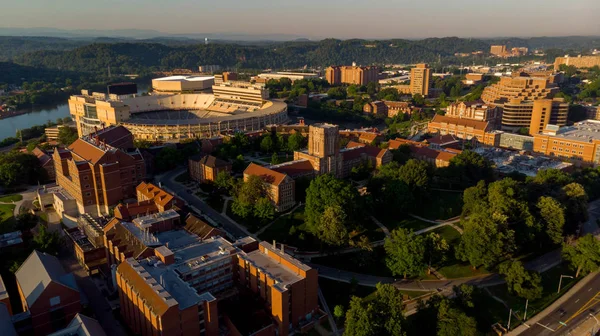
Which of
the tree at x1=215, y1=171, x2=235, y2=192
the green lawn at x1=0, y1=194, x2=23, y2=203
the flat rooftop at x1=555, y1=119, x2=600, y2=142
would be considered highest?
the flat rooftop at x1=555, y1=119, x2=600, y2=142

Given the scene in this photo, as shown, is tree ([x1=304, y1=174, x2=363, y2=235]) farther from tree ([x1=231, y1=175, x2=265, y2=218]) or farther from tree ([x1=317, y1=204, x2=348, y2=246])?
tree ([x1=231, y1=175, x2=265, y2=218])

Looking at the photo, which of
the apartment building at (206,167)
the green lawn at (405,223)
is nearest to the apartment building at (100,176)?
the apartment building at (206,167)

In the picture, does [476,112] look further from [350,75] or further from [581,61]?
[581,61]

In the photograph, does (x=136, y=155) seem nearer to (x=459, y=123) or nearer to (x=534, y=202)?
(x=534, y=202)

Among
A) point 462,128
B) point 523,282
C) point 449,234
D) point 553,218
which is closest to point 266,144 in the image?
point 449,234

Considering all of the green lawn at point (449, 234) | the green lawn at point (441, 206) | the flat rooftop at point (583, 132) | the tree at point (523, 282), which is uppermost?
the flat rooftop at point (583, 132)

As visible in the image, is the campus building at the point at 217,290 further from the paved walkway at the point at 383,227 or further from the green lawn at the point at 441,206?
the green lawn at the point at 441,206

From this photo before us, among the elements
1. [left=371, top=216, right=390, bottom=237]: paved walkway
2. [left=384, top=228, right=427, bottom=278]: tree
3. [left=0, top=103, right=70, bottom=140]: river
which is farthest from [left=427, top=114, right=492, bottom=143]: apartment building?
[left=0, top=103, right=70, bottom=140]: river
